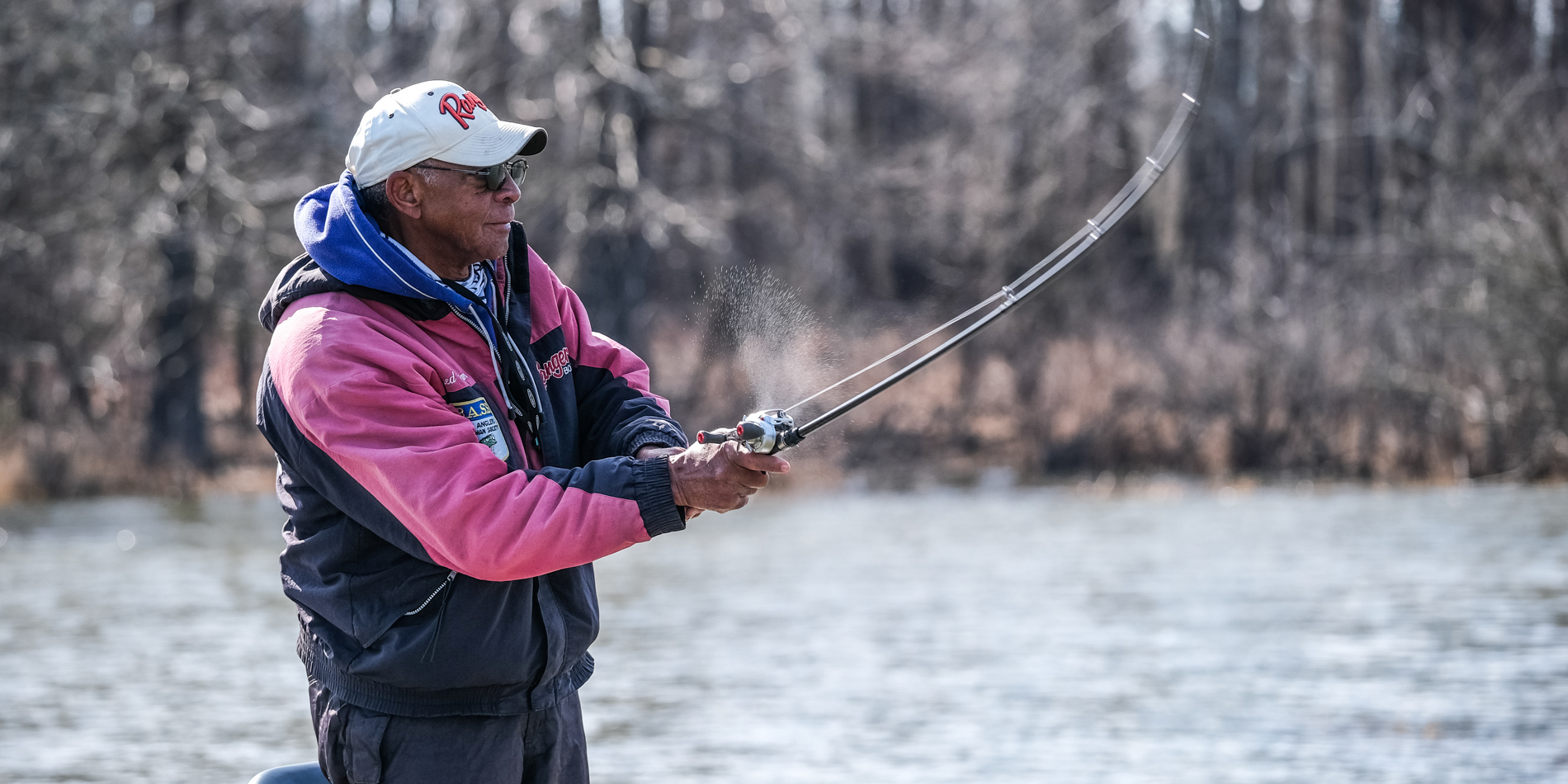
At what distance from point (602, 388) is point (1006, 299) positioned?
27.8 inches

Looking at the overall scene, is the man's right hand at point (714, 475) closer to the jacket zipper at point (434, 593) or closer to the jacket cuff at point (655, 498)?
the jacket cuff at point (655, 498)

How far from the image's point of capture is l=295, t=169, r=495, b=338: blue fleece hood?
2.67m

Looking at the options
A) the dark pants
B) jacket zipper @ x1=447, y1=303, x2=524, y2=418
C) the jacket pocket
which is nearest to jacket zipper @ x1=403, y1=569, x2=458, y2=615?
the jacket pocket

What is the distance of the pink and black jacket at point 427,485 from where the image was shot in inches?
101

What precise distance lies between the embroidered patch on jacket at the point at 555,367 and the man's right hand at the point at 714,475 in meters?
0.41

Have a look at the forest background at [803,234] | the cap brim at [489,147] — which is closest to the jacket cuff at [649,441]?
the cap brim at [489,147]

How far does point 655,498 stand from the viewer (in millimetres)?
2631

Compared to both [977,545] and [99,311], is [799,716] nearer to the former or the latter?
[977,545]

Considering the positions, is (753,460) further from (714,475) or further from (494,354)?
(494,354)

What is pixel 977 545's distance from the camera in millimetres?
12781

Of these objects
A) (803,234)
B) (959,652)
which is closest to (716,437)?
(959,652)

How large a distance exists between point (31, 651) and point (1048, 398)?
1169 centimetres

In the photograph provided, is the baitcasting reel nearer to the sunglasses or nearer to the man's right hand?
the man's right hand

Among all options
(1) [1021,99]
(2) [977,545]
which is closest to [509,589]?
(2) [977,545]
